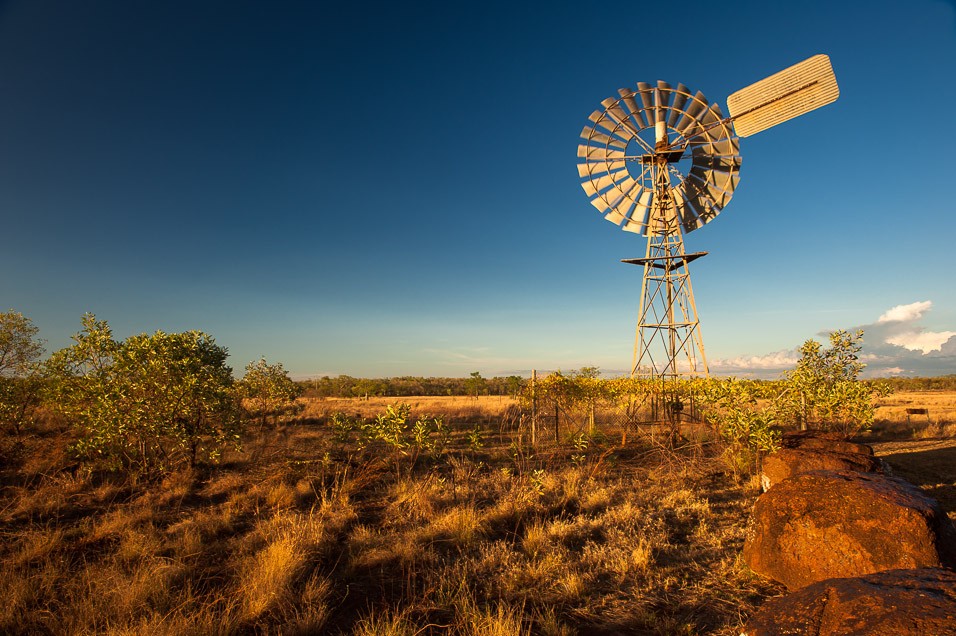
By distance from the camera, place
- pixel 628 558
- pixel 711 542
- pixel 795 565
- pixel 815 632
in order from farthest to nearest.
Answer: pixel 711 542 < pixel 628 558 < pixel 795 565 < pixel 815 632

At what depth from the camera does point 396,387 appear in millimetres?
67438

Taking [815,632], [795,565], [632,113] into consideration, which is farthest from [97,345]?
[632,113]

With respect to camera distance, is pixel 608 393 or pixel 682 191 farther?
pixel 682 191

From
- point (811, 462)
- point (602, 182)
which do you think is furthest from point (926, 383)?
point (811, 462)

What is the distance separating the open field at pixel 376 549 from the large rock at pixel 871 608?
184 centimetres

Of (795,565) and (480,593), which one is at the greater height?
(795,565)

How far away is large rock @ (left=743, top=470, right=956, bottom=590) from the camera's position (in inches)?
163

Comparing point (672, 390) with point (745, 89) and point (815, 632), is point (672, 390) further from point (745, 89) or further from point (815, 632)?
point (815, 632)

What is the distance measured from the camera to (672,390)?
570 inches

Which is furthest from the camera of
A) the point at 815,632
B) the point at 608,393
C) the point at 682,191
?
the point at 682,191

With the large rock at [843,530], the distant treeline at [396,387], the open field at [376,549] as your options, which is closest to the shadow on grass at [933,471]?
the open field at [376,549]

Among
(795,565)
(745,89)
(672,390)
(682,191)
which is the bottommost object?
(795,565)

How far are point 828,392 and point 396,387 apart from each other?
63.2 metres

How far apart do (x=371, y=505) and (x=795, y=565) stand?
284 inches
